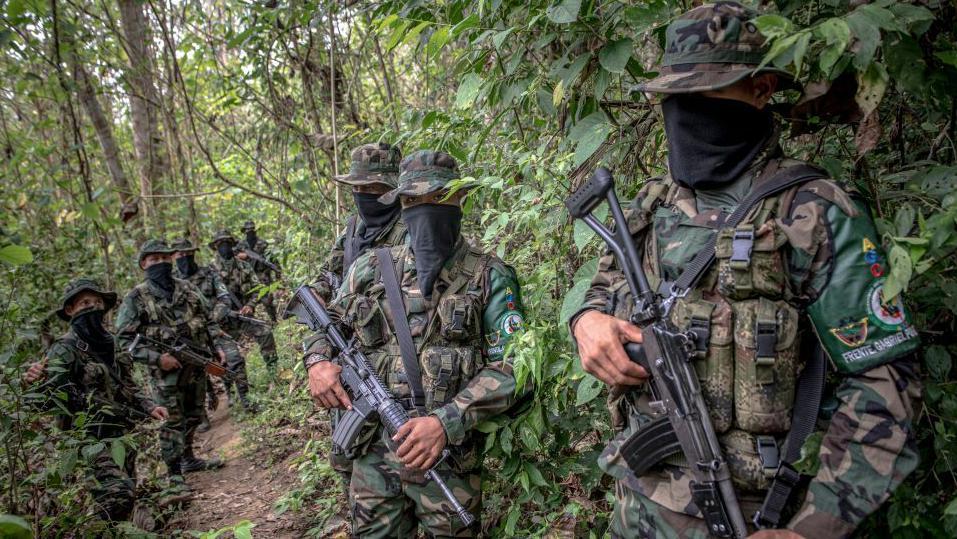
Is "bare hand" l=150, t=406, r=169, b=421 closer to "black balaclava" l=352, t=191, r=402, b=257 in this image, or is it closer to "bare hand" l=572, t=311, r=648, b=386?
"black balaclava" l=352, t=191, r=402, b=257

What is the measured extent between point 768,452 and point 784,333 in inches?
12.9

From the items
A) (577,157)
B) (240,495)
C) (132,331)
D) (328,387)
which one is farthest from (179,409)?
(577,157)

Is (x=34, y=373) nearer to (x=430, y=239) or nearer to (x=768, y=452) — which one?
(x=430, y=239)

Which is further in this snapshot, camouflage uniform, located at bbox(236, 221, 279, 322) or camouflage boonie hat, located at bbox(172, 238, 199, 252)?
camouflage uniform, located at bbox(236, 221, 279, 322)

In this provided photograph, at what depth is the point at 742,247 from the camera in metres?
1.49

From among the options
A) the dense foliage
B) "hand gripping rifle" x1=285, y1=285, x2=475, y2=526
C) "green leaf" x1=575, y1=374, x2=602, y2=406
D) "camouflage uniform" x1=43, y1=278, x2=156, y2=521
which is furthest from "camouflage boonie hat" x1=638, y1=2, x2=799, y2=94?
"camouflage uniform" x1=43, y1=278, x2=156, y2=521

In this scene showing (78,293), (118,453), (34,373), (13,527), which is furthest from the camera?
(78,293)

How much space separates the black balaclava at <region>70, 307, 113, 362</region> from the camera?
4.77m

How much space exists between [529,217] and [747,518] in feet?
4.84

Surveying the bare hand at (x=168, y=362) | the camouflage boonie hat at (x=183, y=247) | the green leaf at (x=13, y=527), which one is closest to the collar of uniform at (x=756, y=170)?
→ the green leaf at (x=13, y=527)

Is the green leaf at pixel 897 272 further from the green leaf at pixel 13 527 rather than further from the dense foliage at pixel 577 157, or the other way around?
the green leaf at pixel 13 527

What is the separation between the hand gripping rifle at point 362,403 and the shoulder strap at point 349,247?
116cm

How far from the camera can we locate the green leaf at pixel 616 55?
2188mm

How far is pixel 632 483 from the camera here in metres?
1.79
